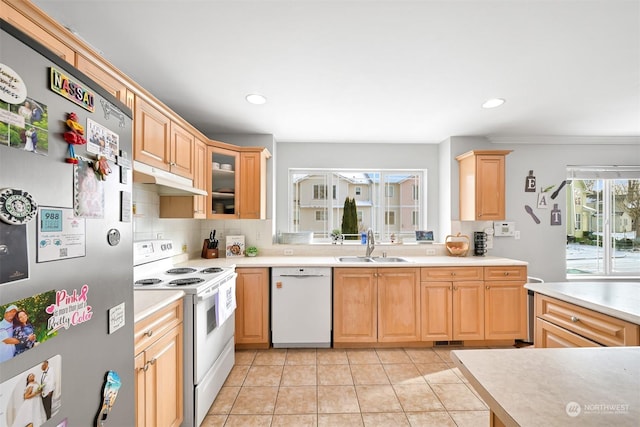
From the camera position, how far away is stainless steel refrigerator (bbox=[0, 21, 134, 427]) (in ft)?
1.98

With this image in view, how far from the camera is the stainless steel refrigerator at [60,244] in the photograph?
60 centimetres

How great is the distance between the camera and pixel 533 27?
1.55 metres

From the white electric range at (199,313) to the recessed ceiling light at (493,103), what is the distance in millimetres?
A: 2783

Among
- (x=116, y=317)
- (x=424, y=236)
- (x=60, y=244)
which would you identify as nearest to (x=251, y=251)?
(x=424, y=236)

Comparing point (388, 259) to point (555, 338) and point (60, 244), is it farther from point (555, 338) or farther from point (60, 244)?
point (60, 244)

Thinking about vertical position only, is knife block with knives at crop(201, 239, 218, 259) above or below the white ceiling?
below

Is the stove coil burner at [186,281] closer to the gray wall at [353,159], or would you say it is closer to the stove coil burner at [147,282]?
the stove coil burner at [147,282]

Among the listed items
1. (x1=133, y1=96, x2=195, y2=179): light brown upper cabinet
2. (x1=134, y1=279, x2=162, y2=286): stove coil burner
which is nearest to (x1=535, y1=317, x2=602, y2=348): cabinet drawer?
(x1=134, y1=279, x2=162, y2=286): stove coil burner

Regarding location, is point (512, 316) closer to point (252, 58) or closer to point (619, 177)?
point (619, 177)

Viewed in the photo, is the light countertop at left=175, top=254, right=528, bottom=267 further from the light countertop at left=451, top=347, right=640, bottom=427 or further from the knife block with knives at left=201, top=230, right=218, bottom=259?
the light countertop at left=451, top=347, right=640, bottom=427

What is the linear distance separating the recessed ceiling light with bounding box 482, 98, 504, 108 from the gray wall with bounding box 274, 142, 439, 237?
1.22 metres

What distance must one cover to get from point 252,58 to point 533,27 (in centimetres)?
164

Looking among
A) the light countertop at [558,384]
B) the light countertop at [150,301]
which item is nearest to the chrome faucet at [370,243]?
the light countertop at [150,301]

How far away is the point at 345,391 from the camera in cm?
223
